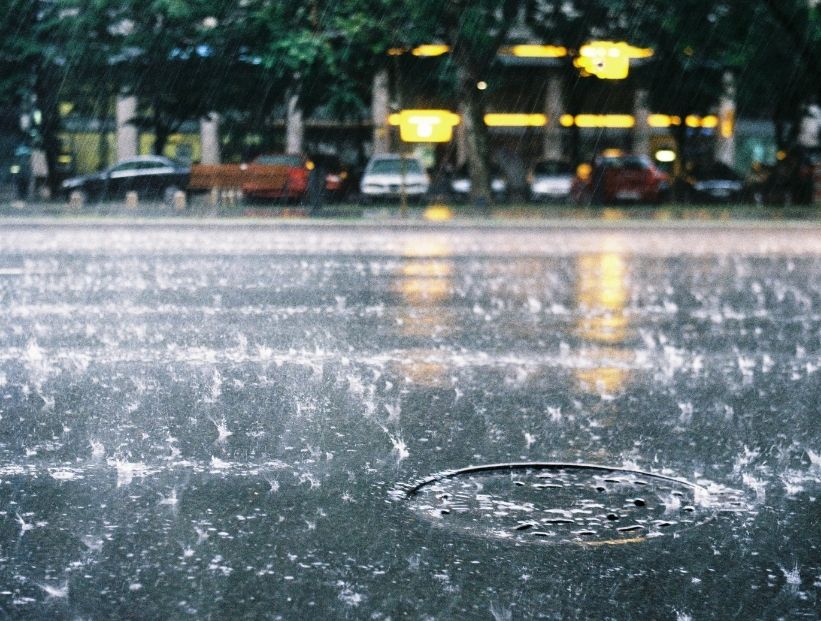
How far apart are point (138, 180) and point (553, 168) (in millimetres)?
12858

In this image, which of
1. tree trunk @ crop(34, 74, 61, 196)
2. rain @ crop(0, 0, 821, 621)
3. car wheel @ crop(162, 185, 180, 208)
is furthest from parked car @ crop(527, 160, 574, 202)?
tree trunk @ crop(34, 74, 61, 196)

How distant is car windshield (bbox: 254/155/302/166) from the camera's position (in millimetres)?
38312

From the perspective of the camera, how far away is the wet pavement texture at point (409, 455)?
167 inches

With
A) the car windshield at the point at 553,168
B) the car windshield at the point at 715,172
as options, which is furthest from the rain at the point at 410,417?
the car windshield at the point at 715,172

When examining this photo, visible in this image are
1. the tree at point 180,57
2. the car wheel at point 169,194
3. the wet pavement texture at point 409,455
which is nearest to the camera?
the wet pavement texture at point 409,455

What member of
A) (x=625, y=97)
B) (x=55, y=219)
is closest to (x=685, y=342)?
(x=55, y=219)

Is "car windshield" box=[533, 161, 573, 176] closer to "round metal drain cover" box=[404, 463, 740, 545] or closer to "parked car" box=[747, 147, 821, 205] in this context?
"parked car" box=[747, 147, 821, 205]

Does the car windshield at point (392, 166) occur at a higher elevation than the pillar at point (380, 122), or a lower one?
lower

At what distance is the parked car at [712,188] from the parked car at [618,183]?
2.54m

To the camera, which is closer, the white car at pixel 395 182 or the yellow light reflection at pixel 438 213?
the yellow light reflection at pixel 438 213

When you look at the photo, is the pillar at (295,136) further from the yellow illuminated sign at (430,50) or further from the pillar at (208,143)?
the yellow illuminated sign at (430,50)

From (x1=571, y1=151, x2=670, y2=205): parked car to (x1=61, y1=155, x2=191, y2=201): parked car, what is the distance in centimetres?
1181

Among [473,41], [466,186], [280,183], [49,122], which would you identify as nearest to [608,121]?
[466,186]

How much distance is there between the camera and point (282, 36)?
114 ft
